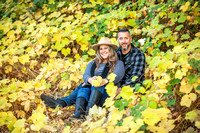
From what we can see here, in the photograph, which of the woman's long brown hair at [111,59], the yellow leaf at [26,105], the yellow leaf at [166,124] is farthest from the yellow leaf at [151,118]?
the yellow leaf at [26,105]

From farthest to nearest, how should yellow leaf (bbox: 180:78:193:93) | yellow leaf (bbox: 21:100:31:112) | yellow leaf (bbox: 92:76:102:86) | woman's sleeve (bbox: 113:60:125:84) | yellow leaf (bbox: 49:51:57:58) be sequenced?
yellow leaf (bbox: 49:51:57:58), yellow leaf (bbox: 21:100:31:112), woman's sleeve (bbox: 113:60:125:84), yellow leaf (bbox: 92:76:102:86), yellow leaf (bbox: 180:78:193:93)

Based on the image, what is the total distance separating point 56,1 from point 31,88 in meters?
3.90

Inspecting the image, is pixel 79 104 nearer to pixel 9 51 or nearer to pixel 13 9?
pixel 9 51

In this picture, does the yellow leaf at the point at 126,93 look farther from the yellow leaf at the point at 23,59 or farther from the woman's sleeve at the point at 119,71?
the yellow leaf at the point at 23,59

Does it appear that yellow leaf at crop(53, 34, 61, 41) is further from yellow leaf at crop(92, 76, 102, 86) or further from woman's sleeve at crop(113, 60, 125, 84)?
yellow leaf at crop(92, 76, 102, 86)

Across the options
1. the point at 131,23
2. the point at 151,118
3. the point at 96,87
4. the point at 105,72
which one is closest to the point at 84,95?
the point at 96,87

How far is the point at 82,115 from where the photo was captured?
2516 millimetres

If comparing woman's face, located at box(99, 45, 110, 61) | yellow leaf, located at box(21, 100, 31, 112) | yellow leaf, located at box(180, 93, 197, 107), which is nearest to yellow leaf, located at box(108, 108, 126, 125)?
yellow leaf, located at box(180, 93, 197, 107)

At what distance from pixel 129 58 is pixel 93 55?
180 cm

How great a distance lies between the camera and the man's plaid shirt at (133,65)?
8.96ft

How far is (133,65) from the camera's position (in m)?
2.83

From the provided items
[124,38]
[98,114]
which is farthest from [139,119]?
[124,38]

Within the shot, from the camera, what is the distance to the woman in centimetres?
254

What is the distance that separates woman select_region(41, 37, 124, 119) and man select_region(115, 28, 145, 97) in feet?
0.50
